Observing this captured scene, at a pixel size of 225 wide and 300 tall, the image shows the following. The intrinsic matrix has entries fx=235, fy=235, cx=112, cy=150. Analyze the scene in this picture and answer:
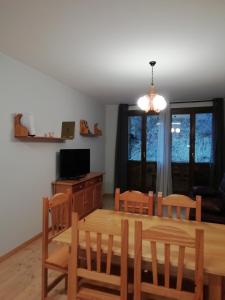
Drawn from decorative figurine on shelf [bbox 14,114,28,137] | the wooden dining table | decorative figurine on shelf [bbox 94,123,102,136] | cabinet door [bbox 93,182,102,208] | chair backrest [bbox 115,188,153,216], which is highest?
decorative figurine on shelf [bbox 94,123,102,136]

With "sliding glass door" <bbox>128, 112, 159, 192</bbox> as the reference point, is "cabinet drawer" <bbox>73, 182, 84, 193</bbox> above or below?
below

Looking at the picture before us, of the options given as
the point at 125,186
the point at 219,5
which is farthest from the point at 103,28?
the point at 125,186

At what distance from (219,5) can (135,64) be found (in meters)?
1.45

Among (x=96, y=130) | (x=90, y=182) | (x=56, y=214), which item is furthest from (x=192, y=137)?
(x=56, y=214)

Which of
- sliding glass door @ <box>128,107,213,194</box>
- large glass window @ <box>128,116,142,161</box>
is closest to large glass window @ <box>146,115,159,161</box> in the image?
sliding glass door @ <box>128,107,213,194</box>

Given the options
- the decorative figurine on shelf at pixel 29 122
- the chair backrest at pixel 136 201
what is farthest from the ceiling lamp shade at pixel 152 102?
the decorative figurine on shelf at pixel 29 122

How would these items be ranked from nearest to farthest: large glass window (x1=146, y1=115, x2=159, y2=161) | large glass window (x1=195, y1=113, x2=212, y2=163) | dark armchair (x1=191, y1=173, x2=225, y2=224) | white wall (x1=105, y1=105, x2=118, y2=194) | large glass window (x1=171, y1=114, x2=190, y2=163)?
dark armchair (x1=191, y1=173, x2=225, y2=224) → large glass window (x1=195, y1=113, x2=212, y2=163) → large glass window (x1=171, y1=114, x2=190, y2=163) → large glass window (x1=146, y1=115, x2=159, y2=161) → white wall (x1=105, y1=105, x2=118, y2=194)

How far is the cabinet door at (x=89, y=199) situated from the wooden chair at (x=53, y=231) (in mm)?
1937

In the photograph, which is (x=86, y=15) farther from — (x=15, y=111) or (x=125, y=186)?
(x=125, y=186)

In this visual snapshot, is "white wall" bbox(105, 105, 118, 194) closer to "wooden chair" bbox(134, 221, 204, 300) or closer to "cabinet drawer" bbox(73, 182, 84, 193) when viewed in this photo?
"cabinet drawer" bbox(73, 182, 84, 193)

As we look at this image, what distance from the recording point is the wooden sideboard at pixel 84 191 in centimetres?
396

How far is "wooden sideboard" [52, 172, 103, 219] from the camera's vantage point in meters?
3.96

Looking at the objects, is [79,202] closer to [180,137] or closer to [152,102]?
[152,102]

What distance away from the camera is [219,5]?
1.86 m
